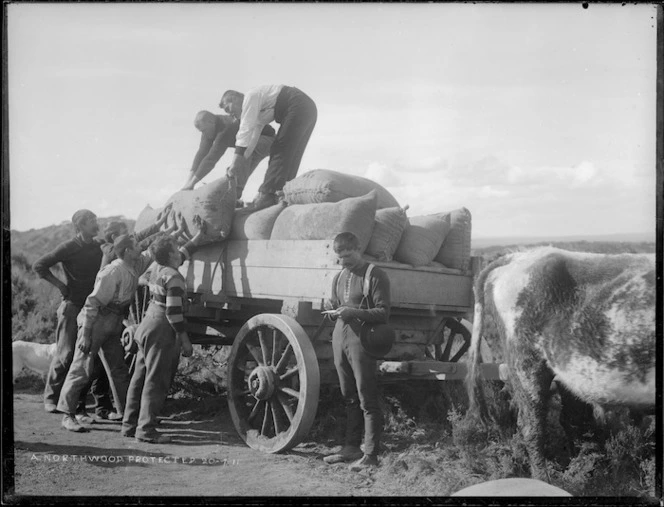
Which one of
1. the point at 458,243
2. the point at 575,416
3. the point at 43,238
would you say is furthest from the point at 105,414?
the point at 43,238

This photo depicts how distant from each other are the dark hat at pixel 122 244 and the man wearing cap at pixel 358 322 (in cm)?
255

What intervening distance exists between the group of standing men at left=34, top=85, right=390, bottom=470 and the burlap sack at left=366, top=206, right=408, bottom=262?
32cm

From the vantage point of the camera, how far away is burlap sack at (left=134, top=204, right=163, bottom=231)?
26.0 ft

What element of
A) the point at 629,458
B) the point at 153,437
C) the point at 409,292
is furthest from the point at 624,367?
the point at 153,437

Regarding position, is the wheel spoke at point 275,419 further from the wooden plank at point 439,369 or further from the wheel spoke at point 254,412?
the wooden plank at point 439,369

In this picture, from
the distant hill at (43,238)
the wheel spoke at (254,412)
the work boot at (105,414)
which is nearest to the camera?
the wheel spoke at (254,412)

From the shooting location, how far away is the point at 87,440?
6.57 m

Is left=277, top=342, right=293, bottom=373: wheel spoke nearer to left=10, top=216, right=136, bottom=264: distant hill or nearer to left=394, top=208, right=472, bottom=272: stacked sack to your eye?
left=394, top=208, right=472, bottom=272: stacked sack

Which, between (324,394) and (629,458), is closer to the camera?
(629,458)

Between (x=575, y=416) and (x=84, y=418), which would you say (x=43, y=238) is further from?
(x=575, y=416)

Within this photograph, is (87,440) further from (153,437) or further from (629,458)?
(629,458)

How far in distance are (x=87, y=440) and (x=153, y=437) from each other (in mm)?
631

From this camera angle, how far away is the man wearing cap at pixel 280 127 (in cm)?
741

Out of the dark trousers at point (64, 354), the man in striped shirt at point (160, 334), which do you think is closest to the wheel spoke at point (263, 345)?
the man in striped shirt at point (160, 334)
